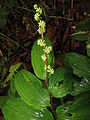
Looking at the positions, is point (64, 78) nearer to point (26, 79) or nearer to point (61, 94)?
point (61, 94)

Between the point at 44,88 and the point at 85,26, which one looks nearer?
the point at 44,88

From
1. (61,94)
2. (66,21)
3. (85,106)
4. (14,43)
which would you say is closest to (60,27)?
(66,21)

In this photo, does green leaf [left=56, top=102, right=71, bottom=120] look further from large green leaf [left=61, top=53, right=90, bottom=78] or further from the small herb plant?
large green leaf [left=61, top=53, right=90, bottom=78]

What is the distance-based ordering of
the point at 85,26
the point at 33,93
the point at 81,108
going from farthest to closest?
the point at 85,26 < the point at 33,93 < the point at 81,108

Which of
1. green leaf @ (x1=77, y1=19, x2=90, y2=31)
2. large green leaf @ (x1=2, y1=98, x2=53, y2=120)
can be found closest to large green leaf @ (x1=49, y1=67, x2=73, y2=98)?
large green leaf @ (x1=2, y1=98, x2=53, y2=120)

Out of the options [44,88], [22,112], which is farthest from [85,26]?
[22,112]

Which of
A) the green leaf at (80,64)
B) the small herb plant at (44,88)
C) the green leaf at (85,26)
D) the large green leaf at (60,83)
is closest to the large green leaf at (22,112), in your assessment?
the small herb plant at (44,88)

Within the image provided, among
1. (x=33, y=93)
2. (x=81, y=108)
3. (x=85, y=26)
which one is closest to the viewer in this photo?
(x=81, y=108)

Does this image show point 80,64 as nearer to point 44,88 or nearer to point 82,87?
point 82,87
